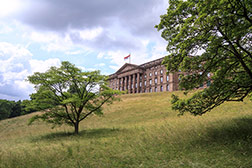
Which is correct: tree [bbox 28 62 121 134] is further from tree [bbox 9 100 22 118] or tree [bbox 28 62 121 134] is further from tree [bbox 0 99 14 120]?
tree [bbox 9 100 22 118]

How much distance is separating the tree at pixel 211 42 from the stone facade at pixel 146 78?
183 ft

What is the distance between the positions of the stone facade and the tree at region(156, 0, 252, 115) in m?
55.8

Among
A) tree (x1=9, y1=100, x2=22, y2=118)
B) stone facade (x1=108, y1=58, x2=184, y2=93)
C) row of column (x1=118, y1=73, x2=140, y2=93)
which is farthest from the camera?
row of column (x1=118, y1=73, x2=140, y2=93)

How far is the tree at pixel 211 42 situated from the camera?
24.7 feet

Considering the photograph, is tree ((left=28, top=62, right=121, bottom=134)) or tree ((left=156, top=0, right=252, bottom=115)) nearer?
tree ((left=156, top=0, right=252, bottom=115))

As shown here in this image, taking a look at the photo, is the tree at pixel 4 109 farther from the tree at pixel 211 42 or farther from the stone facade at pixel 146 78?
the tree at pixel 211 42

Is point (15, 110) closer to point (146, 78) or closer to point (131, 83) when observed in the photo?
point (131, 83)

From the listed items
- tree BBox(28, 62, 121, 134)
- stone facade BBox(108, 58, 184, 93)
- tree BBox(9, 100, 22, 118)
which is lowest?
tree BBox(9, 100, 22, 118)

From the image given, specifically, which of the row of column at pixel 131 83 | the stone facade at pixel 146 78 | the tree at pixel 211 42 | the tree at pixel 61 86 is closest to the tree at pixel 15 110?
the stone facade at pixel 146 78

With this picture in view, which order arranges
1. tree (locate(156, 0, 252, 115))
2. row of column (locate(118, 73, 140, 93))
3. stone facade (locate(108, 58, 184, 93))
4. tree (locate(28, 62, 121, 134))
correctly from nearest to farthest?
tree (locate(156, 0, 252, 115)), tree (locate(28, 62, 121, 134)), stone facade (locate(108, 58, 184, 93)), row of column (locate(118, 73, 140, 93))

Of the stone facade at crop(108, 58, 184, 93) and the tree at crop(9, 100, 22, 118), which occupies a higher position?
the stone facade at crop(108, 58, 184, 93)

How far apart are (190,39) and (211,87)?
301 centimetres

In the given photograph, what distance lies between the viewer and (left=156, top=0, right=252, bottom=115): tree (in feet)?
24.7

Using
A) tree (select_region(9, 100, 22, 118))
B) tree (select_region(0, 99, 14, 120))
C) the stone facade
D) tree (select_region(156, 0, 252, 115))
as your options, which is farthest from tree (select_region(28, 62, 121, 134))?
tree (select_region(9, 100, 22, 118))
